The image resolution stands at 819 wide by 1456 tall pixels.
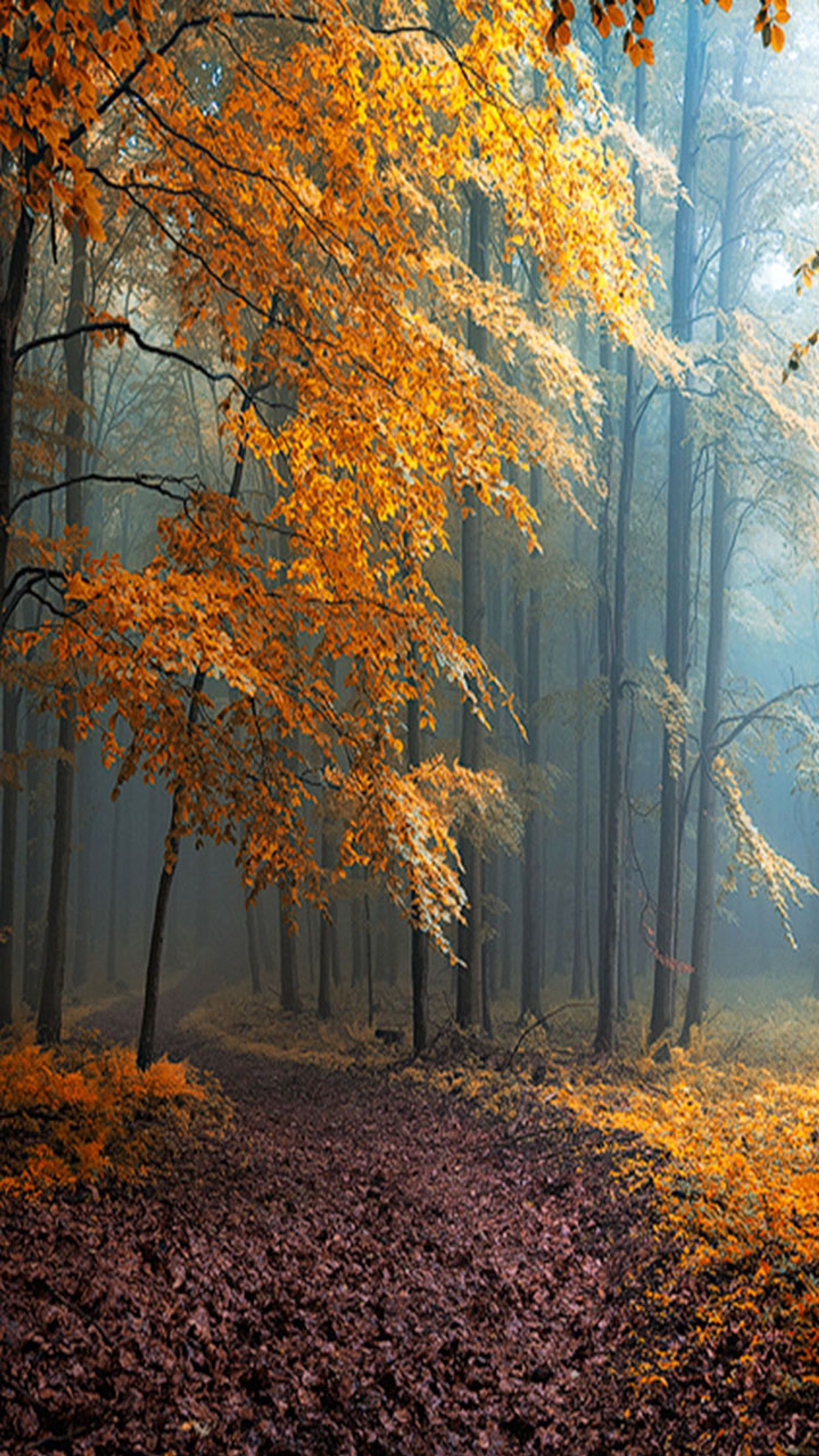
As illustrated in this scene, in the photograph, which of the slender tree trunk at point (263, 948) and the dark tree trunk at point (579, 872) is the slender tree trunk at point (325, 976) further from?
the slender tree trunk at point (263, 948)

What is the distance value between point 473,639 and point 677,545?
3.67 m

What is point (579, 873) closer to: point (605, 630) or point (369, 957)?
point (605, 630)

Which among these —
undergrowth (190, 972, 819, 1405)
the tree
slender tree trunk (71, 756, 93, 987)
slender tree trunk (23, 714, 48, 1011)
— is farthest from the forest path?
slender tree trunk (71, 756, 93, 987)

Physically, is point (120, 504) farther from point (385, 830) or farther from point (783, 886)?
point (385, 830)

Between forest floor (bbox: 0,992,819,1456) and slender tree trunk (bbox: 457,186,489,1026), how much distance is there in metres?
5.31

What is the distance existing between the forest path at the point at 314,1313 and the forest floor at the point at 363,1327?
0.01 m

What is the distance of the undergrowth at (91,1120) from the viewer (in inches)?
189

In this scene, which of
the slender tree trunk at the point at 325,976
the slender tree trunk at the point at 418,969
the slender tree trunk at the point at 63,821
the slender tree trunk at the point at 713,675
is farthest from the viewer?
the slender tree trunk at the point at 325,976

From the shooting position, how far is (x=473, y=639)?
37.7ft

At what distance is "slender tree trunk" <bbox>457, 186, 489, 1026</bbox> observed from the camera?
10977 mm

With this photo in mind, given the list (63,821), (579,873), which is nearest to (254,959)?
(579,873)

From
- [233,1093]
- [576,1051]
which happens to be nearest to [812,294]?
[576,1051]

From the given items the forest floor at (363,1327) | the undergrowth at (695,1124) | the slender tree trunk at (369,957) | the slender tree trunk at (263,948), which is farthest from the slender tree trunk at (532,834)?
the forest floor at (363,1327)

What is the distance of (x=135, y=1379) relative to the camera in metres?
3.23
